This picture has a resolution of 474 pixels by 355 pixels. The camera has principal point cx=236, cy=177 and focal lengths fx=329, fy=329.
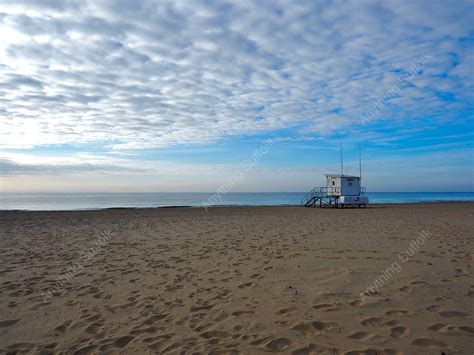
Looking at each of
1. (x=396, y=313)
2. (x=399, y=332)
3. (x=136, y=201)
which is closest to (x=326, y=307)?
(x=396, y=313)

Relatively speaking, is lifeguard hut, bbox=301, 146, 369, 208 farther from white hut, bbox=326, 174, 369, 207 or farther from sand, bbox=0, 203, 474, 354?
sand, bbox=0, 203, 474, 354

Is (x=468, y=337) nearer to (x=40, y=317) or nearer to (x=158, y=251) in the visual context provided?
(x=40, y=317)

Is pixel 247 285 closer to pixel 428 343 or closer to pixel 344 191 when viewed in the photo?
pixel 428 343

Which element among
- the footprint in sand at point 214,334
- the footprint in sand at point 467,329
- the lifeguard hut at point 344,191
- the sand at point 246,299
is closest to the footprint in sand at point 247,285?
the sand at point 246,299

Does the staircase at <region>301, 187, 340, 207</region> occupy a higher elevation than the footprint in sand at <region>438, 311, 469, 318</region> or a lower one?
higher

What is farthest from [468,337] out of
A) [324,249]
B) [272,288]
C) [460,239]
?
[460,239]

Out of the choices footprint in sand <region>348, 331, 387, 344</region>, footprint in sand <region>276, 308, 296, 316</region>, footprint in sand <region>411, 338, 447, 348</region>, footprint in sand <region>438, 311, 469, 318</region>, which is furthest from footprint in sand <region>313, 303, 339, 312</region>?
footprint in sand <region>438, 311, 469, 318</region>

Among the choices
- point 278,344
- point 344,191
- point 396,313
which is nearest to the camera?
point 278,344

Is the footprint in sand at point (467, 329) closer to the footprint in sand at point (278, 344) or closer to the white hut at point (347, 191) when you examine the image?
the footprint in sand at point (278, 344)

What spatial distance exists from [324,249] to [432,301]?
4600 millimetres

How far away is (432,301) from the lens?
214 inches

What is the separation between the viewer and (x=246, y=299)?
602 centimetres

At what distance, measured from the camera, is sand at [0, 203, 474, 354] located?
4.44 metres

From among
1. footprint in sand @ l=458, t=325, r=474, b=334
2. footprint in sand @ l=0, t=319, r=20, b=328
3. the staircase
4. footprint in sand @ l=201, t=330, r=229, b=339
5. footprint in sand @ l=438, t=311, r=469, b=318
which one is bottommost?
footprint in sand @ l=0, t=319, r=20, b=328
